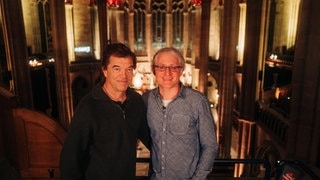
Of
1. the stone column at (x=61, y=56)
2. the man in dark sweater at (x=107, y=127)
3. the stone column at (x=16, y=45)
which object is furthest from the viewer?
the stone column at (x=61, y=56)

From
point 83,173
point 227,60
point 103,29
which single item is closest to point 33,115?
point 83,173

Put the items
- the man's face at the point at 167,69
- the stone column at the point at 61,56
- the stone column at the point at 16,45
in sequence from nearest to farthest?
the man's face at the point at 167,69, the stone column at the point at 16,45, the stone column at the point at 61,56

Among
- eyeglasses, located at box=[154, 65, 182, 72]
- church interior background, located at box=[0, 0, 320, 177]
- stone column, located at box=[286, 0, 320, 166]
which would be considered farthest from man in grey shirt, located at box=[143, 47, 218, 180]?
stone column, located at box=[286, 0, 320, 166]

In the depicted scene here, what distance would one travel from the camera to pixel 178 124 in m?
2.29

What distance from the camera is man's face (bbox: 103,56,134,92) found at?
85.1 inches

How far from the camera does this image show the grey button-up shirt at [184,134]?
228cm

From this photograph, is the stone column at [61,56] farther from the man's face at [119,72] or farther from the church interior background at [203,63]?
the man's face at [119,72]

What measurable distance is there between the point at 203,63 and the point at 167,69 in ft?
43.6

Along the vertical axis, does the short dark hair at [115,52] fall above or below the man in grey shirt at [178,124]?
above

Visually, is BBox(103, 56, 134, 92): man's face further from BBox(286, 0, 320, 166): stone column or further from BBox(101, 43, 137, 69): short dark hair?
BBox(286, 0, 320, 166): stone column

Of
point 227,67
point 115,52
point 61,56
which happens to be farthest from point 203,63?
point 115,52

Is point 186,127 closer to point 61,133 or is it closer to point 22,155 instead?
point 61,133

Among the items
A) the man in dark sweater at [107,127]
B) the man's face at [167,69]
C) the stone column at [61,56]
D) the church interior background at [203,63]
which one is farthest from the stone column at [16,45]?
the man's face at [167,69]

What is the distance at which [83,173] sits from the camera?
2.22 meters
